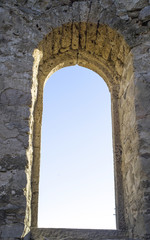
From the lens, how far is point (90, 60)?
4.59 m

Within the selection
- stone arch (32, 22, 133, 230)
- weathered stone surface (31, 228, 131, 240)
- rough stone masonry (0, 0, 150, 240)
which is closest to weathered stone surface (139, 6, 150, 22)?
rough stone masonry (0, 0, 150, 240)

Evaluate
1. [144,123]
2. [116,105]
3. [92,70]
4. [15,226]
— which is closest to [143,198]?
[144,123]

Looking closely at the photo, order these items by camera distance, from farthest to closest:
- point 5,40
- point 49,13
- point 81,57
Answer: point 81,57, point 49,13, point 5,40

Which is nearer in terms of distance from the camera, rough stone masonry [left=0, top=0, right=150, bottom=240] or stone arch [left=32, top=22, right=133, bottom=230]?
rough stone masonry [left=0, top=0, right=150, bottom=240]

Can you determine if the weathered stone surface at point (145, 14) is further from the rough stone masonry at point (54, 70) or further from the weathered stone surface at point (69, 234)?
the weathered stone surface at point (69, 234)

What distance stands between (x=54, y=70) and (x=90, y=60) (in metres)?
0.61

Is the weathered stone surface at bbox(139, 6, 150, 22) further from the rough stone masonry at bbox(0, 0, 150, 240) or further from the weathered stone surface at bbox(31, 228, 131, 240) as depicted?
the weathered stone surface at bbox(31, 228, 131, 240)

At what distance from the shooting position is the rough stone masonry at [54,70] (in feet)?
9.83

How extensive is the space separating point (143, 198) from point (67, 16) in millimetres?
2569

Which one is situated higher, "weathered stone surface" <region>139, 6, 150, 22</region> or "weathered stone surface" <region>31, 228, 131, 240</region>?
"weathered stone surface" <region>139, 6, 150, 22</region>

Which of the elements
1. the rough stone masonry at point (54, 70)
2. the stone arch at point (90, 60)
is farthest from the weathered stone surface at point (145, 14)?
the stone arch at point (90, 60)

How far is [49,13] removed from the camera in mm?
3877

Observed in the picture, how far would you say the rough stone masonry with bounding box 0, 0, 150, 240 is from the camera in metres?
3.00

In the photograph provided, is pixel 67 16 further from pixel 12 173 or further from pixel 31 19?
pixel 12 173
